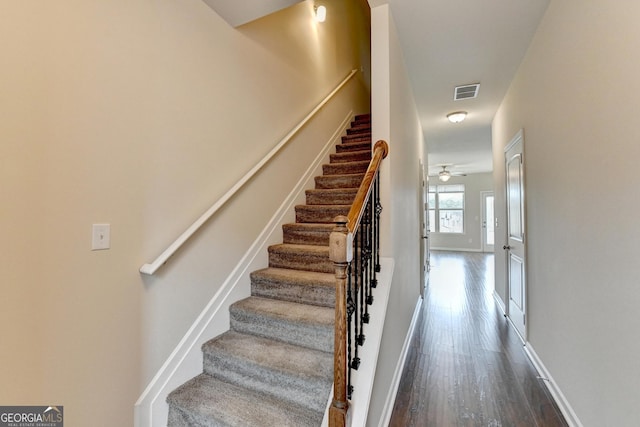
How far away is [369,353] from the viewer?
1559mm

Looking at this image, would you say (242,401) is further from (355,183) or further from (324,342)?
(355,183)

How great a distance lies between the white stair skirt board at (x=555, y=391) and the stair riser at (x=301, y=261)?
1772mm

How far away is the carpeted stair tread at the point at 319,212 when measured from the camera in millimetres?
2717

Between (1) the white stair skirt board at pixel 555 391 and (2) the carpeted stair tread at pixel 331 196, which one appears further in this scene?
(2) the carpeted stair tread at pixel 331 196

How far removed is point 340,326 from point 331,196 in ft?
6.09

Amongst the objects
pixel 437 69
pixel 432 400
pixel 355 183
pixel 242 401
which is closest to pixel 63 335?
pixel 242 401

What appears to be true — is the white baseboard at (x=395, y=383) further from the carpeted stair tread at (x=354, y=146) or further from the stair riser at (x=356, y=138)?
the stair riser at (x=356, y=138)

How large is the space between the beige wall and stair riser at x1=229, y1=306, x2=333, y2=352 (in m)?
0.31

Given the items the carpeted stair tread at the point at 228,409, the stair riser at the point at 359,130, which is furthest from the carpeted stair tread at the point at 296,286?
the stair riser at the point at 359,130

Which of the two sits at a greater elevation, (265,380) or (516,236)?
(516,236)

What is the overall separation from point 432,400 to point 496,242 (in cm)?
325

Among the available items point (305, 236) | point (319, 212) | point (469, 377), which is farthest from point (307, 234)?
point (469, 377)

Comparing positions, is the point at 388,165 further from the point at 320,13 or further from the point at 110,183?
the point at 320,13

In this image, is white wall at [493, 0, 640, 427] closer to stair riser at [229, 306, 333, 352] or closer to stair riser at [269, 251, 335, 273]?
stair riser at [229, 306, 333, 352]
